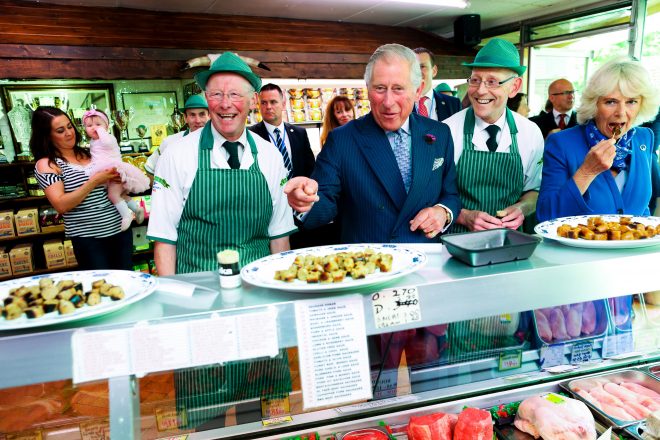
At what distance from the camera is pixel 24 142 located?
5234mm

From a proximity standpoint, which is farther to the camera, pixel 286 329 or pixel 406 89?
pixel 406 89

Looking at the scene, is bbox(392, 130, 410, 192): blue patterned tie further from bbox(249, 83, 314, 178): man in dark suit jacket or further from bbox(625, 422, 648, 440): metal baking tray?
bbox(249, 83, 314, 178): man in dark suit jacket

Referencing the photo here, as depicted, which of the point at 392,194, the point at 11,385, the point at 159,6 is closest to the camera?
the point at 11,385

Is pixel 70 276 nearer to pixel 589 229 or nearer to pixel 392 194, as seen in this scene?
pixel 392 194


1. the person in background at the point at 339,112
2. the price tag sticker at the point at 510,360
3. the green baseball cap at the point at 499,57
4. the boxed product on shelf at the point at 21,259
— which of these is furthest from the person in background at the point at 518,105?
the boxed product on shelf at the point at 21,259

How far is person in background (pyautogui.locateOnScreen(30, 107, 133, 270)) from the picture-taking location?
3.64 m

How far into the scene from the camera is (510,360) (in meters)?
1.61

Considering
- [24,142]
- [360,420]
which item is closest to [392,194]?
[360,420]

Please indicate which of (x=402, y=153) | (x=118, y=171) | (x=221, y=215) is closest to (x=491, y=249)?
(x=402, y=153)

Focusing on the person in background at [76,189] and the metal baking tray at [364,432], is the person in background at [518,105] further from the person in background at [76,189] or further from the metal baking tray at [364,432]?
the metal baking tray at [364,432]

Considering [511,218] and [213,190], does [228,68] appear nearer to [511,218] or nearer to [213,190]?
[213,190]

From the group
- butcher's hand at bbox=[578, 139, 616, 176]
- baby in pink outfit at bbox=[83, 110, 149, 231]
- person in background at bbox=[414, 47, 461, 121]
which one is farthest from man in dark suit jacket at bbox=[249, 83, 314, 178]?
butcher's hand at bbox=[578, 139, 616, 176]

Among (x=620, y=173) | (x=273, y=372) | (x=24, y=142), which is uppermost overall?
(x=24, y=142)

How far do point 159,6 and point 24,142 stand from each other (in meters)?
2.29
